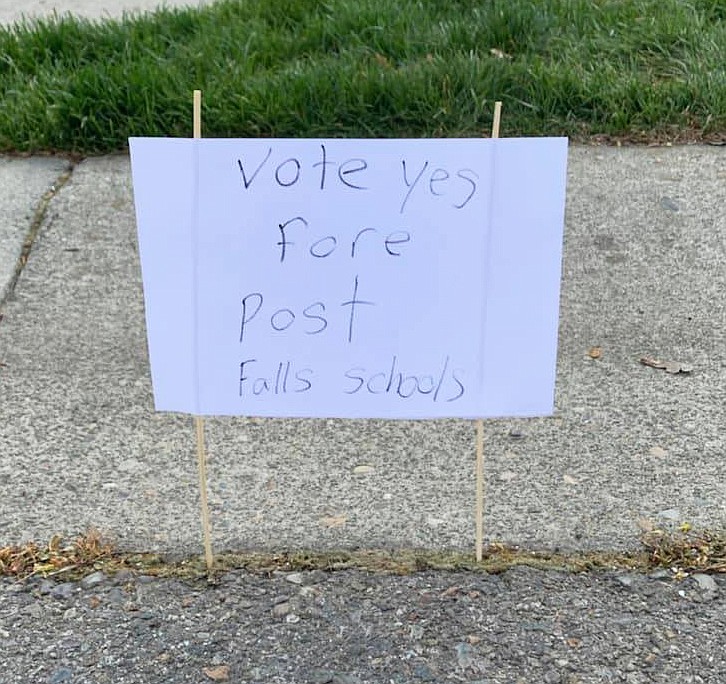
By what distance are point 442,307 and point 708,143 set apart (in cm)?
238

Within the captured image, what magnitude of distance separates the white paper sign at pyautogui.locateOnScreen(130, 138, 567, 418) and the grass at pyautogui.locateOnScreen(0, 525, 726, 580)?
0.38 metres

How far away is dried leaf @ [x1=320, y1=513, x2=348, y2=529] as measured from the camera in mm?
2564

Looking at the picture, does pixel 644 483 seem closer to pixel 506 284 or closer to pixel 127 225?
pixel 506 284

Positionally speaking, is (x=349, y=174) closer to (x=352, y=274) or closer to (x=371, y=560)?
(x=352, y=274)

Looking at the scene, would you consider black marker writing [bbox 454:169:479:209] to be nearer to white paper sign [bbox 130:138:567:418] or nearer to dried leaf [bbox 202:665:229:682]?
white paper sign [bbox 130:138:567:418]

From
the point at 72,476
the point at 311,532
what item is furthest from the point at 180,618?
the point at 72,476

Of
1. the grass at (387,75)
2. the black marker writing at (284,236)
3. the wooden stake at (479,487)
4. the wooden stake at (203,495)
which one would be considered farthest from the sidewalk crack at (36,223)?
the wooden stake at (479,487)

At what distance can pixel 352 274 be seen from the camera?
220 centimetres

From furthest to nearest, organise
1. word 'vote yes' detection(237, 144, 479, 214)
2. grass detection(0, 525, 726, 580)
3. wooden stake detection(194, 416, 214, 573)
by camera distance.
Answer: grass detection(0, 525, 726, 580) → wooden stake detection(194, 416, 214, 573) → word 'vote yes' detection(237, 144, 479, 214)

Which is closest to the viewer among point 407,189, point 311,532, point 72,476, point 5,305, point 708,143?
point 407,189

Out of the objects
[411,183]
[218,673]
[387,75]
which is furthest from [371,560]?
[387,75]

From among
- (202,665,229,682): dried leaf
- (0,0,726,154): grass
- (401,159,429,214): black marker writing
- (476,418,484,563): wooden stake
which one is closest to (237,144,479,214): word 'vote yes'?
(401,159,429,214): black marker writing

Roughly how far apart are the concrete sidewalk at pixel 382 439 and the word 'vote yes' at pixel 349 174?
822 mm

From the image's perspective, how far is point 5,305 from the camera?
343 cm
